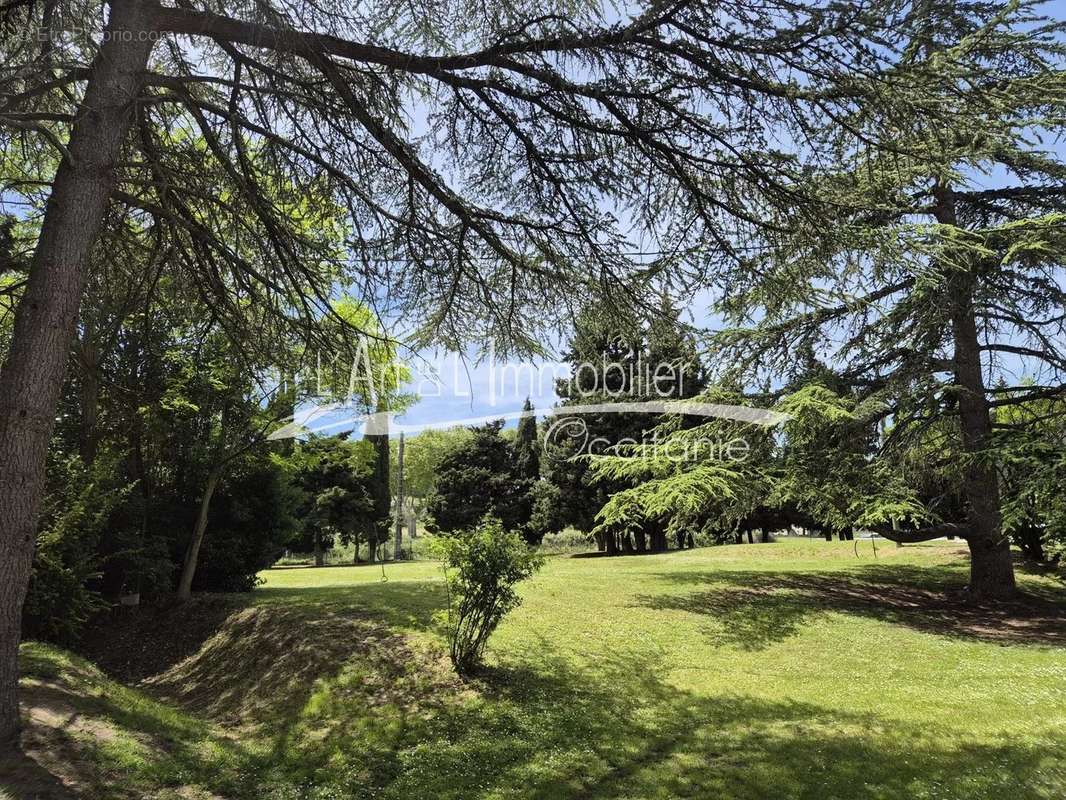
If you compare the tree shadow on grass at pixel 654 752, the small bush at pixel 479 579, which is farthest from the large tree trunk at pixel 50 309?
the small bush at pixel 479 579

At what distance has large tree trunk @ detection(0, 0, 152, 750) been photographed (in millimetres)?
4082

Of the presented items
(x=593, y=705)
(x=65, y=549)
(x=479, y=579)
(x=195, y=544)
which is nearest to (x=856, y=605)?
(x=593, y=705)

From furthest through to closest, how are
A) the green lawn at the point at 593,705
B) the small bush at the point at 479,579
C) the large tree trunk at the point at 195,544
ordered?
the large tree trunk at the point at 195,544 → the small bush at the point at 479,579 → the green lawn at the point at 593,705

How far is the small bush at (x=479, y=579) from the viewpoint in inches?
282

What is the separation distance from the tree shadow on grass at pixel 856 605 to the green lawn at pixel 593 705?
9 cm

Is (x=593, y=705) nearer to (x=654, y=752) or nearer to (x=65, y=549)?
(x=654, y=752)

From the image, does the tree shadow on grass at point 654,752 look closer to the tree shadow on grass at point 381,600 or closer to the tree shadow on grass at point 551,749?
the tree shadow on grass at point 551,749

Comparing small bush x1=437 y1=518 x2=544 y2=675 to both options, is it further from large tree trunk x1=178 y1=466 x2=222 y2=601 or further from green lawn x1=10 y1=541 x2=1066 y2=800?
large tree trunk x1=178 y1=466 x2=222 y2=601

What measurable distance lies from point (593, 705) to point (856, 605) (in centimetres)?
767

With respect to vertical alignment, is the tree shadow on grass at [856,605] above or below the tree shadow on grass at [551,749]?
below

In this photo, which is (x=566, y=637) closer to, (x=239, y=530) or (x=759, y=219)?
(x=759, y=219)

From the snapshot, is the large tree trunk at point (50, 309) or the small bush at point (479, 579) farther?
the small bush at point (479, 579)

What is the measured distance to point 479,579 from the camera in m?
7.14

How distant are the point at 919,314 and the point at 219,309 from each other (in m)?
12.2
